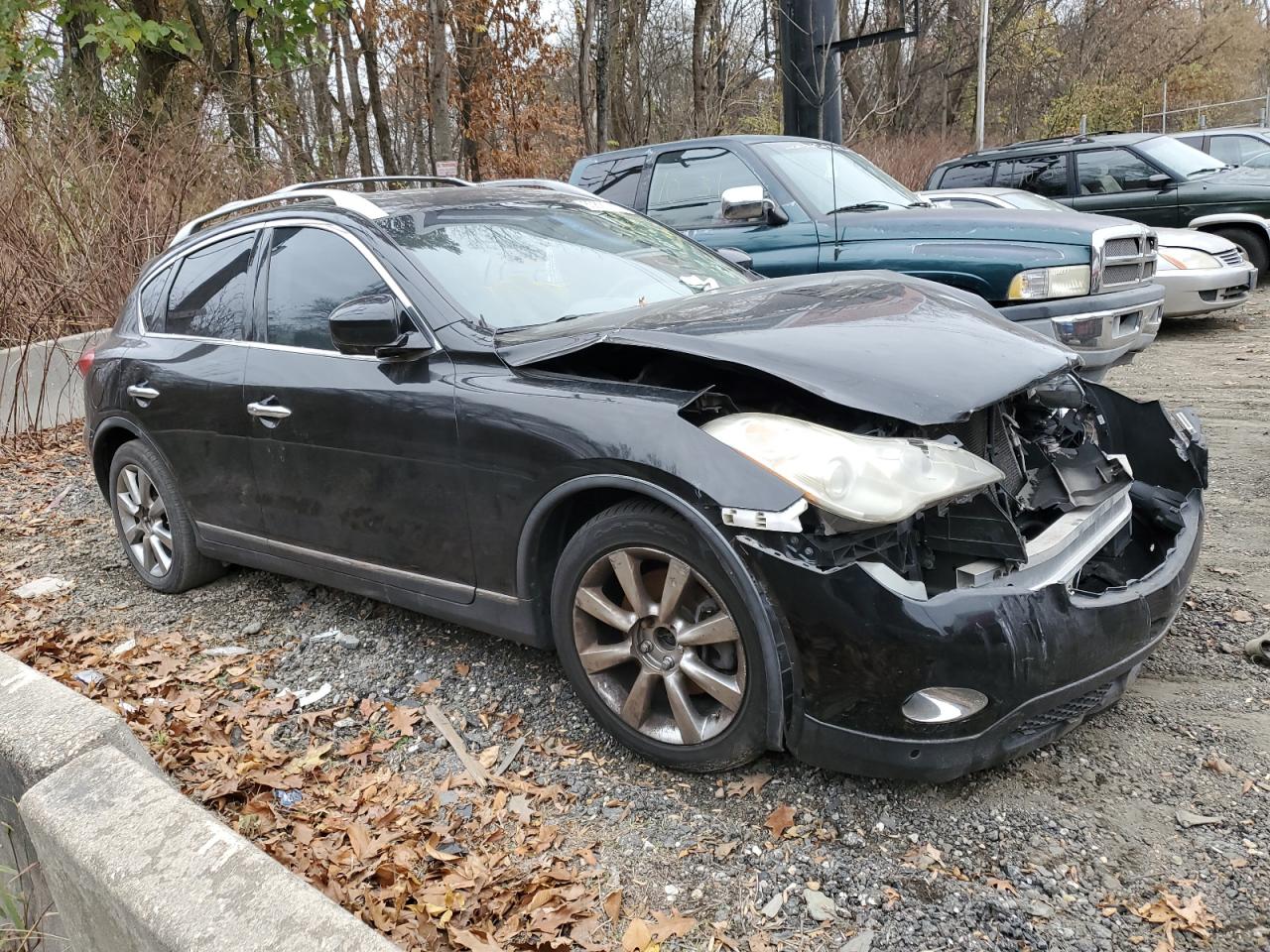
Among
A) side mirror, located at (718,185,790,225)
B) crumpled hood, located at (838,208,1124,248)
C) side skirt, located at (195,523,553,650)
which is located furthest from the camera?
crumpled hood, located at (838,208,1124,248)

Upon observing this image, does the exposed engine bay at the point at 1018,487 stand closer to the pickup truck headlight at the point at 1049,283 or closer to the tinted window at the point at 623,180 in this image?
the pickup truck headlight at the point at 1049,283

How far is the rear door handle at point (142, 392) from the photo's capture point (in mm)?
4422

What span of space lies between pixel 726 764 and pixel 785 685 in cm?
36

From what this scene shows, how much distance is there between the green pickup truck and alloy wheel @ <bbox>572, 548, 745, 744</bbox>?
3.35 m

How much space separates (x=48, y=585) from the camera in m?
4.95

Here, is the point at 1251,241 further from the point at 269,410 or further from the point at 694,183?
the point at 269,410

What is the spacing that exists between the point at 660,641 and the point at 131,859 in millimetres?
1388

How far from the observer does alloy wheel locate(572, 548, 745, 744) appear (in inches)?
105

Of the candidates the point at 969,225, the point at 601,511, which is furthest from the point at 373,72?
the point at 601,511

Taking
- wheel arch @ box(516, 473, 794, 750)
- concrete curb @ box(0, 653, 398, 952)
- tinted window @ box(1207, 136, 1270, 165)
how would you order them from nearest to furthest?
concrete curb @ box(0, 653, 398, 952), wheel arch @ box(516, 473, 794, 750), tinted window @ box(1207, 136, 1270, 165)

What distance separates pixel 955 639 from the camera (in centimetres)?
238

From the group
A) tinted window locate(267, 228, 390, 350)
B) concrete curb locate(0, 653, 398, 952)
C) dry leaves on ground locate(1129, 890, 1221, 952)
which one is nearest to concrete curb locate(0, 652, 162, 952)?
concrete curb locate(0, 653, 398, 952)

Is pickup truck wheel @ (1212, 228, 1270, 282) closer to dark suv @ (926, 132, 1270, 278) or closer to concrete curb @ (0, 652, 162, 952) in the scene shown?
A: dark suv @ (926, 132, 1270, 278)

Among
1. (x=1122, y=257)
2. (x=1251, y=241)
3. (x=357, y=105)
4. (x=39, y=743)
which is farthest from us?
(x=357, y=105)
